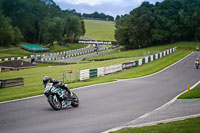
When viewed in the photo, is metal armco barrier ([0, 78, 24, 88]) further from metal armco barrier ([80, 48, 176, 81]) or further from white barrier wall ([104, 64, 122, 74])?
white barrier wall ([104, 64, 122, 74])

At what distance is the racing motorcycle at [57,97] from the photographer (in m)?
14.0

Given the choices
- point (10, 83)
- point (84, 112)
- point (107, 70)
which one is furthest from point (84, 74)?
point (84, 112)

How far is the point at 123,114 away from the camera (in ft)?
44.5

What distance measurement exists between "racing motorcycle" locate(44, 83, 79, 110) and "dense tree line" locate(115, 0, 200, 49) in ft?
285

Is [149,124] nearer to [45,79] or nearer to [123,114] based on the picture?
[123,114]

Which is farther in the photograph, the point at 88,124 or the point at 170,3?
the point at 170,3

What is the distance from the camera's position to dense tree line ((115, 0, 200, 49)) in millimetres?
99812

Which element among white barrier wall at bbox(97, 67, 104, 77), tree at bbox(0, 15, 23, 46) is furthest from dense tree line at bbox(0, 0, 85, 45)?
white barrier wall at bbox(97, 67, 104, 77)

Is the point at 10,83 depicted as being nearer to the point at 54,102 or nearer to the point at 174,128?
the point at 54,102

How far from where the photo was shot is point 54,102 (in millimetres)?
14266

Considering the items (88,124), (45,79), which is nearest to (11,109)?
(45,79)

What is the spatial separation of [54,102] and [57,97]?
30cm

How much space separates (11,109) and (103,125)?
567cm

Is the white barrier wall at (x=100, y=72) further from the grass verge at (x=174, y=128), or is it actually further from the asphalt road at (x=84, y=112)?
the grass verge at (x=174, y=128)
